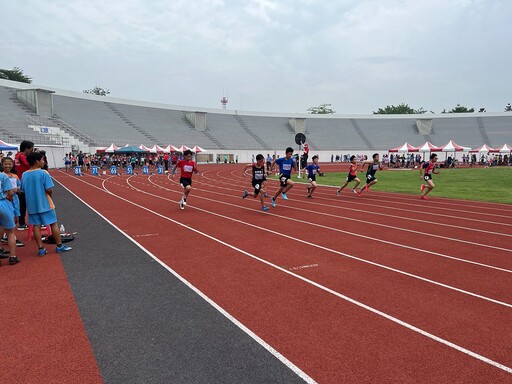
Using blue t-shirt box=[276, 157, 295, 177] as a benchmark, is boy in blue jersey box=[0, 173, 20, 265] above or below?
below

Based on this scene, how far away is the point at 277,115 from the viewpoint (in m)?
68.2

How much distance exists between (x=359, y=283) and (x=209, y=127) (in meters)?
56.0

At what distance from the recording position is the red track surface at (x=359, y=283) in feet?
10.7

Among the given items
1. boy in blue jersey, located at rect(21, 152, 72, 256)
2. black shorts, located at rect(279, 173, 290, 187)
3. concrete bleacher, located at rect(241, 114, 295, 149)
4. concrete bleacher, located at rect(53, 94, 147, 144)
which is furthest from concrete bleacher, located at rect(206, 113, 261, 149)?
boy in blue jersey, located at rect(21, 152, 72, 256)

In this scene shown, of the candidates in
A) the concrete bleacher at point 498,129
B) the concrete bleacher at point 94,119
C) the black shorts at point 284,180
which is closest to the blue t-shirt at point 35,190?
the black shorts at point 284,180

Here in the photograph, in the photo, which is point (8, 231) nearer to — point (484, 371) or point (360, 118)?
point (484, 371)

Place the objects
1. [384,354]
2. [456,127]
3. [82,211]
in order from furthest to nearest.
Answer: [456,127] < [82,211] < [384,354]

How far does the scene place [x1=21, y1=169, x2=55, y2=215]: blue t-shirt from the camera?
20.3 ft

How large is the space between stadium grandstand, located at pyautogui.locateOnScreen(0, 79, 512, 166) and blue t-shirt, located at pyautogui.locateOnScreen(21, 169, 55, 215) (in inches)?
1238

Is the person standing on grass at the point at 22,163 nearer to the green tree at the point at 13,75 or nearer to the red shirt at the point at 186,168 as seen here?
the red shirt at the point at 186,168

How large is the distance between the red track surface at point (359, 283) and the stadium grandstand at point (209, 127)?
106ft

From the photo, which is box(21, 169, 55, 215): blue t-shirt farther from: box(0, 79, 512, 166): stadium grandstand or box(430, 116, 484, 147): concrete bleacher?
box(430, 116, 484, 147): concrete bleacher

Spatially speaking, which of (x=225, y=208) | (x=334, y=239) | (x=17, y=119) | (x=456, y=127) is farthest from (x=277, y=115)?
(x=334, y=239)

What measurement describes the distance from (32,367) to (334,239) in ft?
19.4
